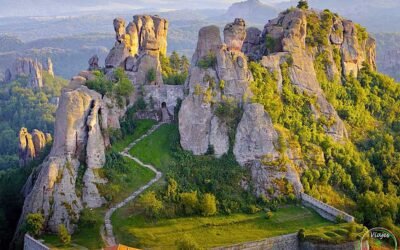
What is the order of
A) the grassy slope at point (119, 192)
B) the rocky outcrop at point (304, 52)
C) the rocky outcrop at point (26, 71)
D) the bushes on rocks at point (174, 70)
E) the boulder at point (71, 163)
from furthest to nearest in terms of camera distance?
1. the rocky outcrop at point (26, 71)
2. the bushes on rocks at point (174, 70)
3. the rocky outcrop at point (304, 52)
4. the boulder at point (71, 163)
5. the grassy slope at point (119, 192)

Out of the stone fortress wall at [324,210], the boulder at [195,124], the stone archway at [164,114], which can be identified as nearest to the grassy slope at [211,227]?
the stone fortress wall at [324,210]

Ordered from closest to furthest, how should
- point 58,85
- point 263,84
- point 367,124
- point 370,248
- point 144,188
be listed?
1. point 370,248
2. point 144,188
3. point 263,84
4. point 367,124
5. point 58,85

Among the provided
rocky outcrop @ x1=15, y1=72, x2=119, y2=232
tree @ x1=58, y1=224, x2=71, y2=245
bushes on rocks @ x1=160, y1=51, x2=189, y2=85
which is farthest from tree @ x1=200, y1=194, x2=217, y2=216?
bushes on rocks @ x1=160, y1=51, x2=189, y2=85

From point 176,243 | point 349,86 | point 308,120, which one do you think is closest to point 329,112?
point 308,120

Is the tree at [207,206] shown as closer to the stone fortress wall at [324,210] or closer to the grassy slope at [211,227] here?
the grassy slope at [211,227]

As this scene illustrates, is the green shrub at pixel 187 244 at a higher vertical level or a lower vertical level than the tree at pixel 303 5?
lower

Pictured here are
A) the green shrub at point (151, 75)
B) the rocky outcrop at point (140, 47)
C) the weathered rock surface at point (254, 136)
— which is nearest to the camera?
the weathered rock surface at point (254, 136)

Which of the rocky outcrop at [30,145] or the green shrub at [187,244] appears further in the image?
the rocky outcrop at [30,145]

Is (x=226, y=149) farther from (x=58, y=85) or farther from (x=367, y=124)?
(x=58, y=85)
